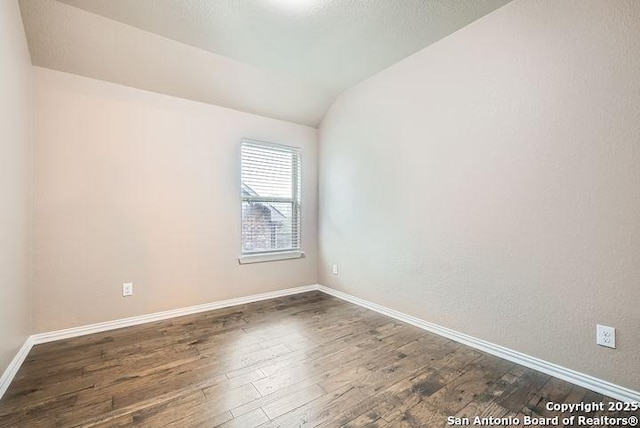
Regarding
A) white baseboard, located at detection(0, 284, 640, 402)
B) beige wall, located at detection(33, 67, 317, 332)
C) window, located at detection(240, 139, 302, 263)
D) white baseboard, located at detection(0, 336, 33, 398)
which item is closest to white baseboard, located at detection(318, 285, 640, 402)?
white baseboard, located at detection(0, 284, 640, 402)

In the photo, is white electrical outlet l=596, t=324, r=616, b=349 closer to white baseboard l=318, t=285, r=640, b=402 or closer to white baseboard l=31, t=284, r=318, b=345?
white baseboard l=318, t=285, r=640, b=402

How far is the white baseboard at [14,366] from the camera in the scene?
169cm

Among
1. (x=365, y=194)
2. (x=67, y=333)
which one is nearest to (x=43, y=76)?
(x=67, y=333)

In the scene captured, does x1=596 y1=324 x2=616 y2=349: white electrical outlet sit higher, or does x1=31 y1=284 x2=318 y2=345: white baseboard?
x1=596 y1=324 x2=616 y2=349: white electrical outlet

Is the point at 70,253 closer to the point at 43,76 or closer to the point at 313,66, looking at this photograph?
the point at 43,76

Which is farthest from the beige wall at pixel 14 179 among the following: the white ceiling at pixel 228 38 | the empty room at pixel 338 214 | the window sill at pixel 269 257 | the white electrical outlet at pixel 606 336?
the white electrical outlet at pixel 606 336

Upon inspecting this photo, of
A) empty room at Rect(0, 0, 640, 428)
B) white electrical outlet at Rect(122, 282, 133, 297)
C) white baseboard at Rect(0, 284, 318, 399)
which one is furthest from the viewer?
white electrical outlet at Rect(122, 282, 133, 297)

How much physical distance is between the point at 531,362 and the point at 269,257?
266cm

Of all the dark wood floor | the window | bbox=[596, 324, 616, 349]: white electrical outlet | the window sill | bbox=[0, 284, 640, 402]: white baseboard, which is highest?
the window

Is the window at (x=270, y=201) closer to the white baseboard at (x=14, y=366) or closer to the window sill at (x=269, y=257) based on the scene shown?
the window sill at (x=269, y=257)

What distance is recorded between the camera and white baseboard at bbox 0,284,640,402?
1.69m

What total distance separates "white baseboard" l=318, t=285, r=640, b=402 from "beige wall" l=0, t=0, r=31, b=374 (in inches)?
116

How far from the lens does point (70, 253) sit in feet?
8.04

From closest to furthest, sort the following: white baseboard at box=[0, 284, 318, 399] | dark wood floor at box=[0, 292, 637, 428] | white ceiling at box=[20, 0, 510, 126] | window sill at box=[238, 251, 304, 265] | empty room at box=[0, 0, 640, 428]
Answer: dark wood floor at box=[0, 292, 637, 428]
empty room at box=[0, 0, 640, 428]
white baseboard at box=[0, 284, 318, 399]
white ceiling at box=[20, 0, 510, 126]
window sill at box=[238, 251, 304, 265]
